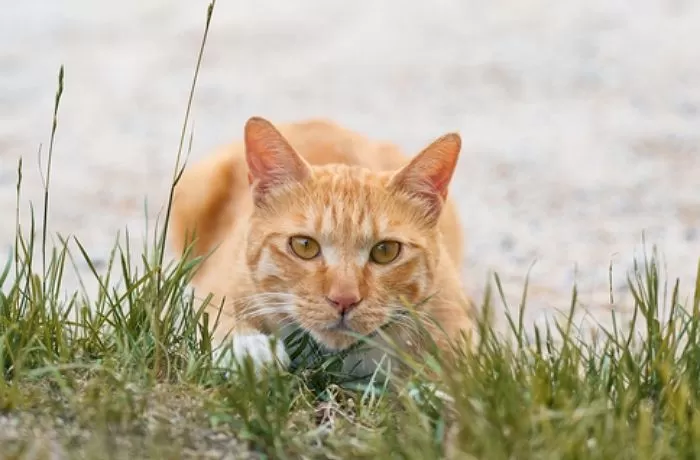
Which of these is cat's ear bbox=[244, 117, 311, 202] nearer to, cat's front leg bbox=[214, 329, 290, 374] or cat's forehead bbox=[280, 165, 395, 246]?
cat's forehead bbox=[280, 165, 395, 246]

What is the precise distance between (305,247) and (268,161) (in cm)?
21

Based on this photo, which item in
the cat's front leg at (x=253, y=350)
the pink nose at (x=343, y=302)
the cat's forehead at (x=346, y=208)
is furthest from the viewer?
the cat's forehead at (x=346, y=208)

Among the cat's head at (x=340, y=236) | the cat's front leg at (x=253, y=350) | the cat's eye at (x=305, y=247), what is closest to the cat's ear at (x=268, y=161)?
the cat's head at (x=340, y=236)

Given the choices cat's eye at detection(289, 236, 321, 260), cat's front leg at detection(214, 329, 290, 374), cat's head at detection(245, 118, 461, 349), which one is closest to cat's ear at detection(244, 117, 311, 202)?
cat's head at detection(245, 118, 461, 349)

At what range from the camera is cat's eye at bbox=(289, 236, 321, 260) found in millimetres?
2301

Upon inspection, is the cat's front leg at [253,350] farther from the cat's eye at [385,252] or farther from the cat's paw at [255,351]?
the cat's eye at [385,252]

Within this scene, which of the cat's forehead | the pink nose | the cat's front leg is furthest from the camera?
the cat's forehead

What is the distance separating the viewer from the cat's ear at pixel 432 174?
2369mm

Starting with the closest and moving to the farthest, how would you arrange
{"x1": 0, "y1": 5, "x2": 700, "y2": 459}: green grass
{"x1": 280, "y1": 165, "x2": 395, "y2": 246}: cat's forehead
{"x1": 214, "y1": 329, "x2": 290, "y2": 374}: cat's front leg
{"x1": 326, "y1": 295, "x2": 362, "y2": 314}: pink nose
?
{"x1": 0, "y1": 5, "x2": 700, "y2": 459}: green grass → {"x1": 214, "y1": 329, "x2": 290, "y2": 374}: cat's front leg → {"x1": 326, "y1": 295, "x2": 362, "y2": 314}: pink nose → {"x1": 280, "y1": 165, "x2": 395, "y2": 246}: cat's forehead

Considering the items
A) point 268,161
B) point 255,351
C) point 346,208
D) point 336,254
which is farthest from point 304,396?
point 268,161

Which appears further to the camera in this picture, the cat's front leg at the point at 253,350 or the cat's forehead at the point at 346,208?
the cat's forehead at the point at 346,208

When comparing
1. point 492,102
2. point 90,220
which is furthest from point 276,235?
point 492,102

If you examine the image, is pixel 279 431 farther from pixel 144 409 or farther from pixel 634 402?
pixel 634 402

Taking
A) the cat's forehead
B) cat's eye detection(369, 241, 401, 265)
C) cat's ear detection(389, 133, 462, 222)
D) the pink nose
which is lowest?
the pink nose
